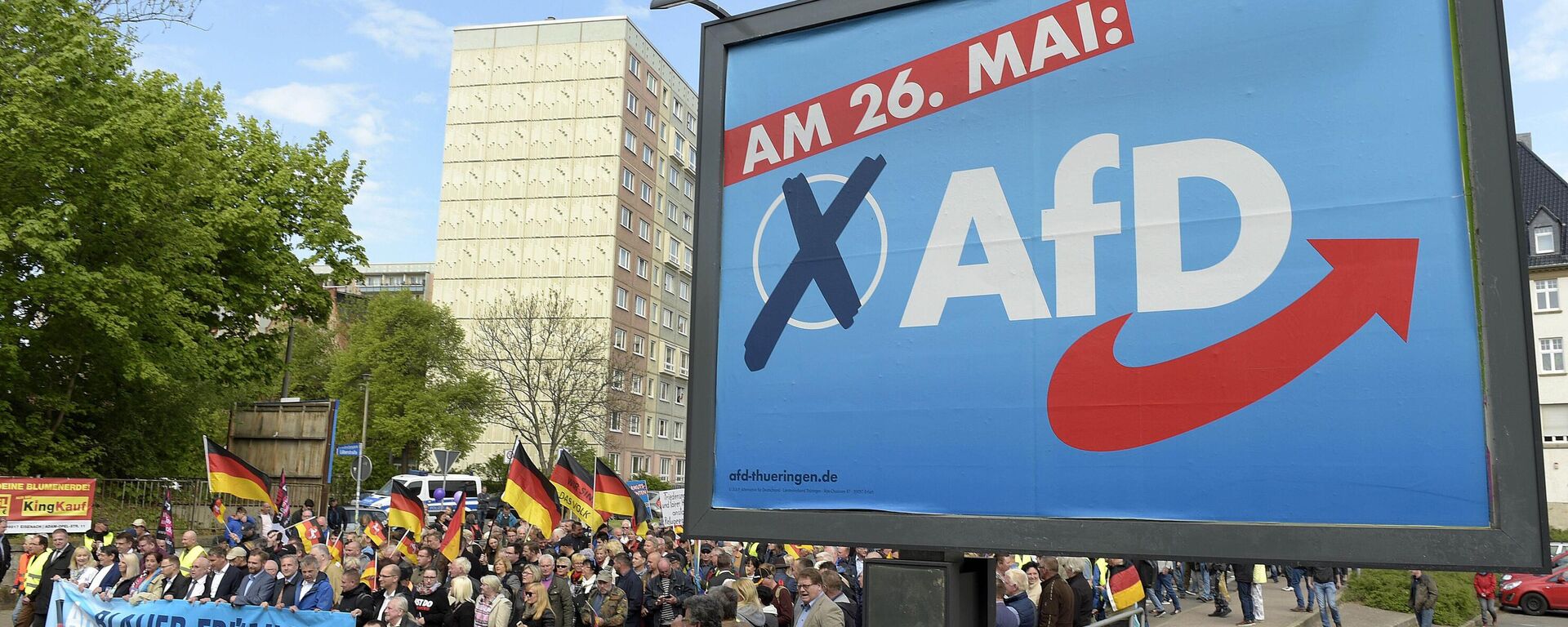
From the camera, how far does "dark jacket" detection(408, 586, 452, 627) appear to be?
11.5 metres

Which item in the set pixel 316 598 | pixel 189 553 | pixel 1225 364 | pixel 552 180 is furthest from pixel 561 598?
pixel 552 180

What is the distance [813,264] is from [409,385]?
62.6 metres

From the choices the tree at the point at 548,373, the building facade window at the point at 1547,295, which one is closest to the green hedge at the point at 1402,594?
the tree at the point at 548,373

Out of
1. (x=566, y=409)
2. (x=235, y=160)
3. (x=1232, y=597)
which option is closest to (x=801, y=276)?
(x=1232, y=597)

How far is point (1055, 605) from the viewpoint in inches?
489

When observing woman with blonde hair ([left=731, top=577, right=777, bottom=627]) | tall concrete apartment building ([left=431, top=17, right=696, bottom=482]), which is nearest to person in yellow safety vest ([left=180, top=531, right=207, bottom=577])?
woman with blonde hair ([left=731, top=577, right=777, bottom=627])

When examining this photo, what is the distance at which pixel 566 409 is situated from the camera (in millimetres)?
55062

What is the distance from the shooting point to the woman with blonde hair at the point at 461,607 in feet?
37.3

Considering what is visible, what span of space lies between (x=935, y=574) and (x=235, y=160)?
32.8m

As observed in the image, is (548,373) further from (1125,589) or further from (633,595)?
(1125,589)

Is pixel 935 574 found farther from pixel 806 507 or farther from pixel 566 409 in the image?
pixel 566 409

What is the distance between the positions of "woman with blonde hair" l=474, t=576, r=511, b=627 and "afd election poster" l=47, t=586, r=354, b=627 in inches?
48.4

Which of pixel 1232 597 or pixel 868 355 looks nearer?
pixel 868 355

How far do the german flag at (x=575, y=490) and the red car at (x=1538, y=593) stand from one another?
861 inches
